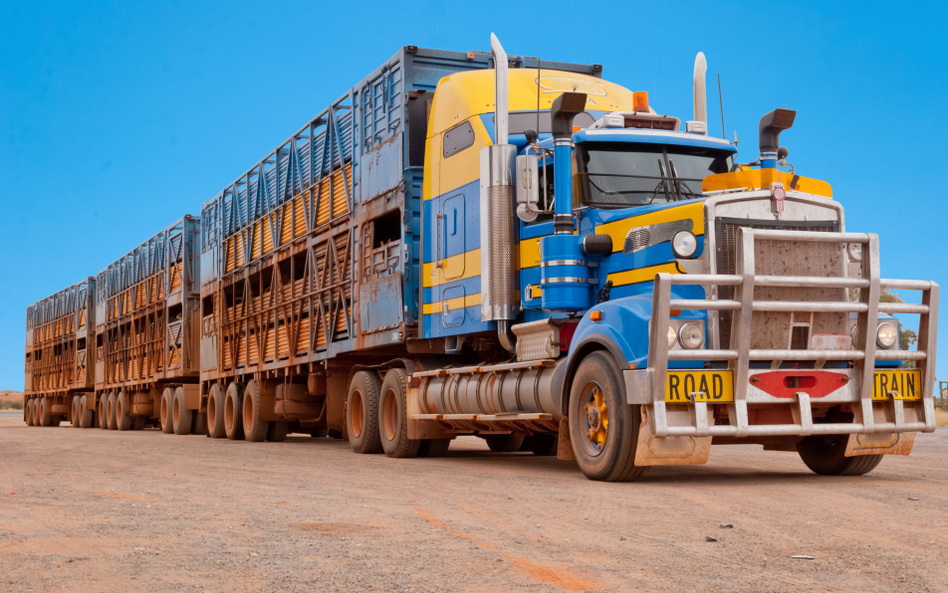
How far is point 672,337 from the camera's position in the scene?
31.4 feet

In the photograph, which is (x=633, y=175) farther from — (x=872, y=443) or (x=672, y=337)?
(x=872, y=443)

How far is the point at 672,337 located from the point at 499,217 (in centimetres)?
306

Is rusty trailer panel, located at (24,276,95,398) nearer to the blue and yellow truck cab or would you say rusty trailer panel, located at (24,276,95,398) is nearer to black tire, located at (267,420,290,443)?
black tire, located at (267,420,290,443)

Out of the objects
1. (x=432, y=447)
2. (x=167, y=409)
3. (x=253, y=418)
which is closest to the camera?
(x=432, y=447)

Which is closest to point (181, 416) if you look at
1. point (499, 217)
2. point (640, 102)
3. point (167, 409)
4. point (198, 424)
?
point (198, 424)

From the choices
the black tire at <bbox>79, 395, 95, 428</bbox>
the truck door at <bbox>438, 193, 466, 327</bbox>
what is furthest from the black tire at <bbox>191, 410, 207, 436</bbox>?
the truck door at <bbox>438, 193, 466, 327</bbox>

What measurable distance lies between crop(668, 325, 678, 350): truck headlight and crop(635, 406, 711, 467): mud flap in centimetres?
57

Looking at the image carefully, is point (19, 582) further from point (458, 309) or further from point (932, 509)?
point (458, 309)

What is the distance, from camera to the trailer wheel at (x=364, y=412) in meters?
15.7

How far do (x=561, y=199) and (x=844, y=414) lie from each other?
132 inches

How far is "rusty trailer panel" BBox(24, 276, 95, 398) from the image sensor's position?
39.4 meters

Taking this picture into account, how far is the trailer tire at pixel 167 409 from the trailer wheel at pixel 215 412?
378 centimetres

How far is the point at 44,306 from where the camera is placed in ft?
154

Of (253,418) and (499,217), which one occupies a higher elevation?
(499,217)
